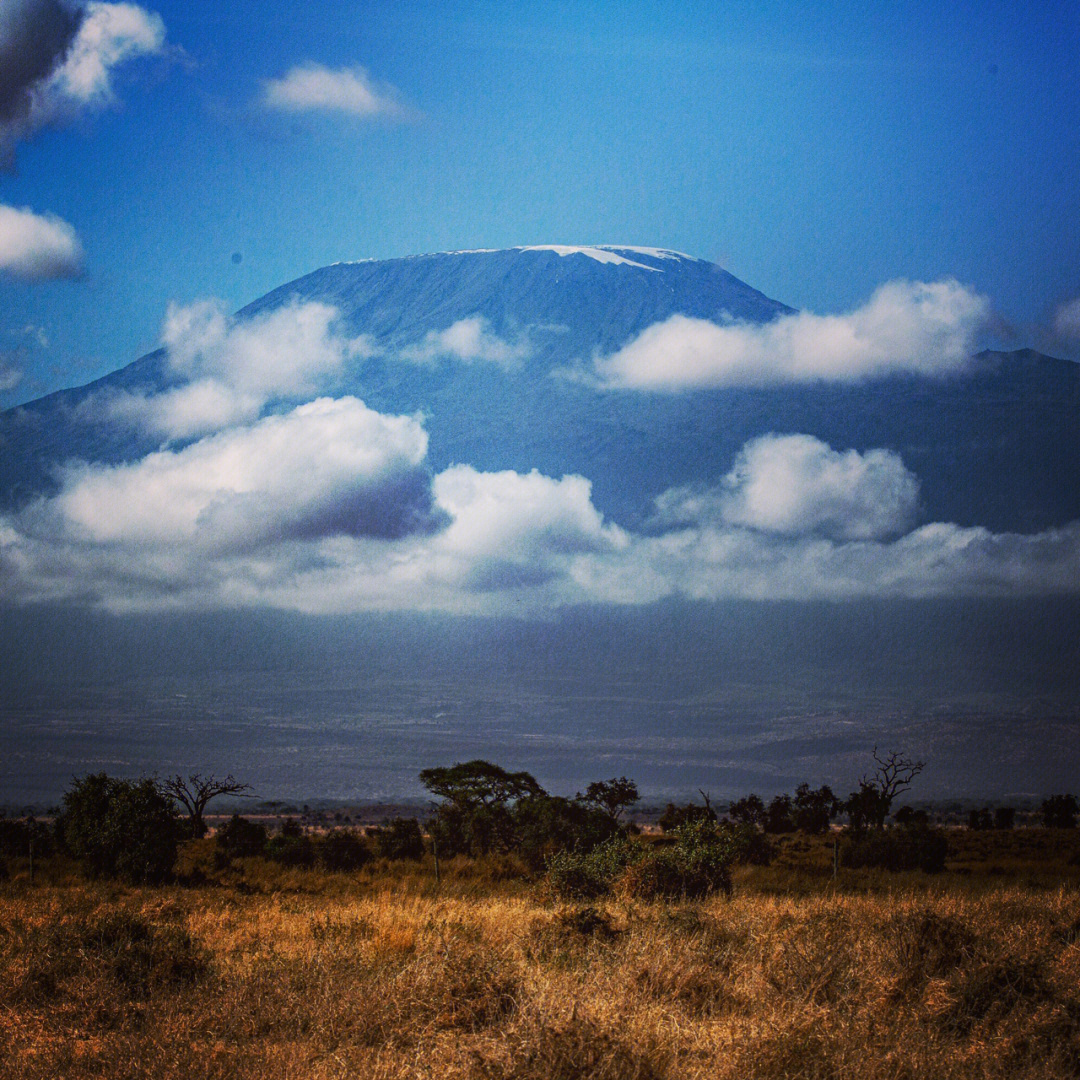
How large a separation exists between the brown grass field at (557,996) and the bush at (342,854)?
2182 cm

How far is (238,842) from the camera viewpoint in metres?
43.2

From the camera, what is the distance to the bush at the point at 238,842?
126 feet

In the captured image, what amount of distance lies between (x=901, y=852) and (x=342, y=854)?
2181 cm

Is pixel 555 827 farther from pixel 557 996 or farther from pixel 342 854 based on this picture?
pixel 557 996

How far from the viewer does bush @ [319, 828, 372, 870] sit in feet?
130

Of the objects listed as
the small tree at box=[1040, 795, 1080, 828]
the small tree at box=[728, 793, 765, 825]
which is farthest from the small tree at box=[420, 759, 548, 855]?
the small tree at box=[1040, 795, 1080, 828]

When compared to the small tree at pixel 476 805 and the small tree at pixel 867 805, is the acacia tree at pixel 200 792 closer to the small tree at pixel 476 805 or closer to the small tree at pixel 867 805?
the small tree at pixel 476 805

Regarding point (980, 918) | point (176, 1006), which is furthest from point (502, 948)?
point (980, 918)

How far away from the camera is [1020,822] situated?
90.1 metres

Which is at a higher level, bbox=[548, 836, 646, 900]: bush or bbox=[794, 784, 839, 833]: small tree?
bbox=[548, 836, 646, 900]: bush

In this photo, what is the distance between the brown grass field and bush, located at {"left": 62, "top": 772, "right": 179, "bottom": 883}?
1322 cm

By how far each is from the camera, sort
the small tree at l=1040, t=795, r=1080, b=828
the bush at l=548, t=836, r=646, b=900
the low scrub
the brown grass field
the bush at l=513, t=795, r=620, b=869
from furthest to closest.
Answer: the small tree at l=1040, t=795, r=1080, b=828, the bush at l=513, t=795, r=620, b=869, the low scrub, the bush at l=548, t=836, r=646, b=900, the brown grass field

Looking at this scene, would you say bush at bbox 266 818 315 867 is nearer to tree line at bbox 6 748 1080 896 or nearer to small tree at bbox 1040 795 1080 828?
tree line at bbox 6 748 1080 896

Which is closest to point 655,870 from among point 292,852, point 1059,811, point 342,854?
point 342,854
